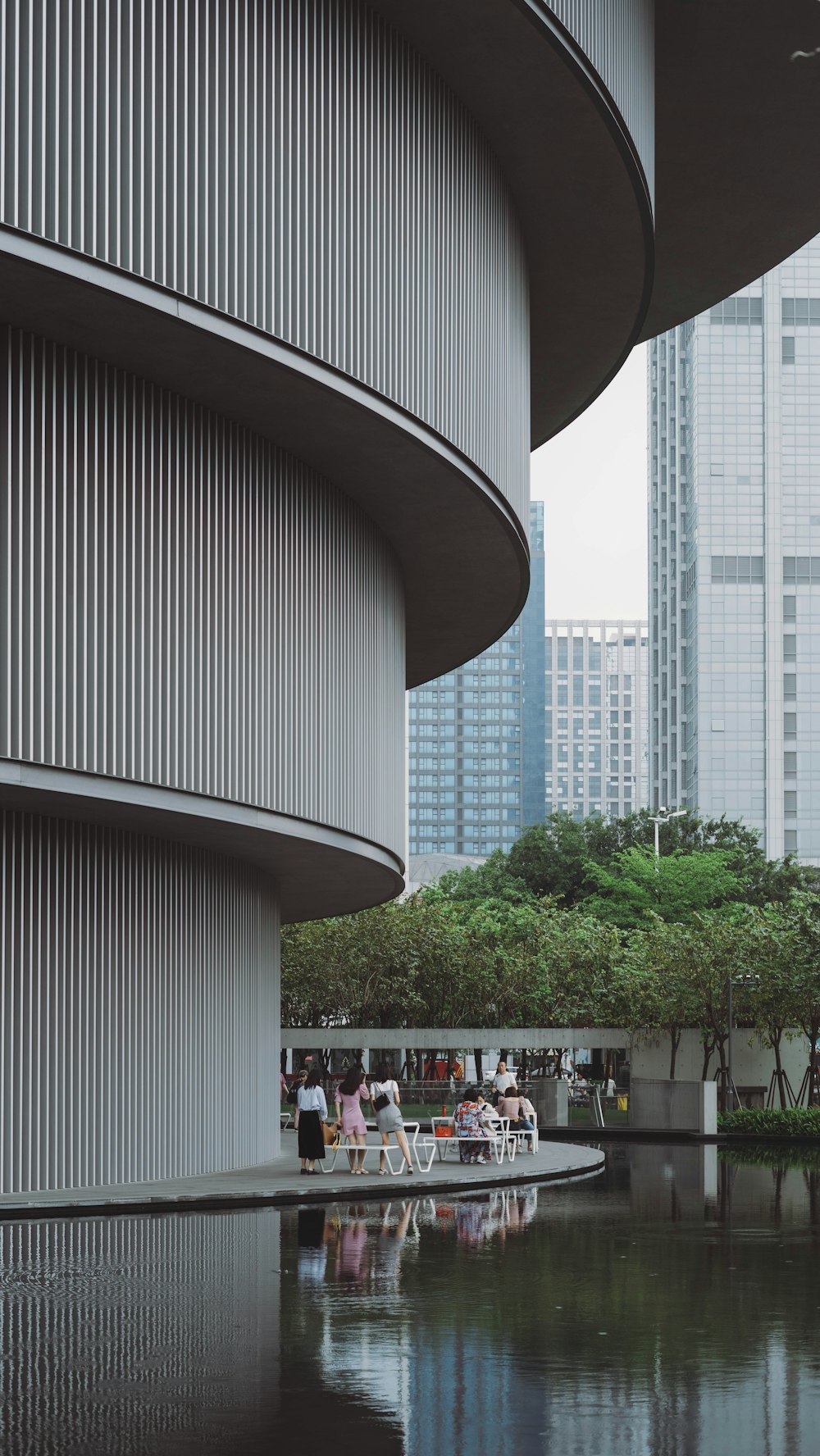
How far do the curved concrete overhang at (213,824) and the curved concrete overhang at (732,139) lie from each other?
11709 mm

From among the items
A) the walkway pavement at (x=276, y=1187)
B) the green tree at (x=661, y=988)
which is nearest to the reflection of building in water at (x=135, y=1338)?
the walkway pavement at (x=276, y=1187)

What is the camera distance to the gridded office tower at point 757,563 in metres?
131

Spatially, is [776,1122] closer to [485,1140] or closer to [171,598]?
[485,1140]

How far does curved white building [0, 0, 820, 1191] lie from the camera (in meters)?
17.7

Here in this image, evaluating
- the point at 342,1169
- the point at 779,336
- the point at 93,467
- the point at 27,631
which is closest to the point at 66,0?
the point at 93,467

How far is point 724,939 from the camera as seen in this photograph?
4688cm

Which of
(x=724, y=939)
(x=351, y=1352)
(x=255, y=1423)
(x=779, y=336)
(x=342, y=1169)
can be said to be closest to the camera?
(x=255, y=1423)

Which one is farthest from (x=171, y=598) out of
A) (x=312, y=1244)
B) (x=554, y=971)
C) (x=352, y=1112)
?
(x=554, y=971)

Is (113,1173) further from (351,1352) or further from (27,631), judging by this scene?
(351,1352)

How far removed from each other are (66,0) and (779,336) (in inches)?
4958

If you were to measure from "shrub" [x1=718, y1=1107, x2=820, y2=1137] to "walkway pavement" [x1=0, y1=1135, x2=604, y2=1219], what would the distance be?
12.8m

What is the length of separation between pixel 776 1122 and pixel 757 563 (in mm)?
99440

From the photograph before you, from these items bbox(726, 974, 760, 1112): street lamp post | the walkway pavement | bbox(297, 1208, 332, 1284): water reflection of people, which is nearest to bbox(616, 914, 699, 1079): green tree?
bbox(726, 974, 760, 1112): street lamp post

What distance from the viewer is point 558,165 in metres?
22.9
